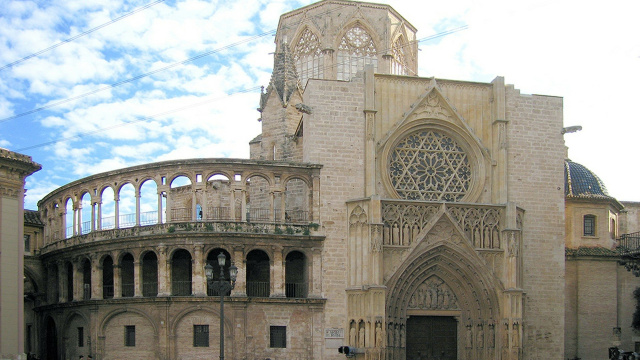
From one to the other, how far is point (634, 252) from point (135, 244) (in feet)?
69.8

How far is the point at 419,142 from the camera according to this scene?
36.5 metres

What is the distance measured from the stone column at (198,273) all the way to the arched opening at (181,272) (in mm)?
2445

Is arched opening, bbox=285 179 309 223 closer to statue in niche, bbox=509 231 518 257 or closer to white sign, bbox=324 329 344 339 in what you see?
white sign, bbox=324 329 344 339

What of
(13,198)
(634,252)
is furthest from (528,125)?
(13,198)

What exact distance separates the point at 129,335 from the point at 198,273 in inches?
160

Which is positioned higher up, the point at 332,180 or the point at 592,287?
the point at 332,180

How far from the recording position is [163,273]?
111 ft

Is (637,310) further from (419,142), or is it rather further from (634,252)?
(419,142)

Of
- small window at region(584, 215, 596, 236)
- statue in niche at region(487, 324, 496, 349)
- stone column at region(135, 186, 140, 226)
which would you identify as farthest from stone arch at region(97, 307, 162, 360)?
small window at region(584, 215, 596, 236)

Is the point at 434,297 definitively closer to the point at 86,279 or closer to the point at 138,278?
the point at 138,278

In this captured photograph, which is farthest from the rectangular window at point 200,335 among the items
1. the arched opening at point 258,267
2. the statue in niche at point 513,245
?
the statue in niche at point 513,245

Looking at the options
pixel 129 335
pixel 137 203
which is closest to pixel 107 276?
pixel 129 335

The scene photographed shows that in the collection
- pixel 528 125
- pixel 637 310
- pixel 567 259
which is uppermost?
pixel 528 125

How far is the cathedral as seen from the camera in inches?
1321
